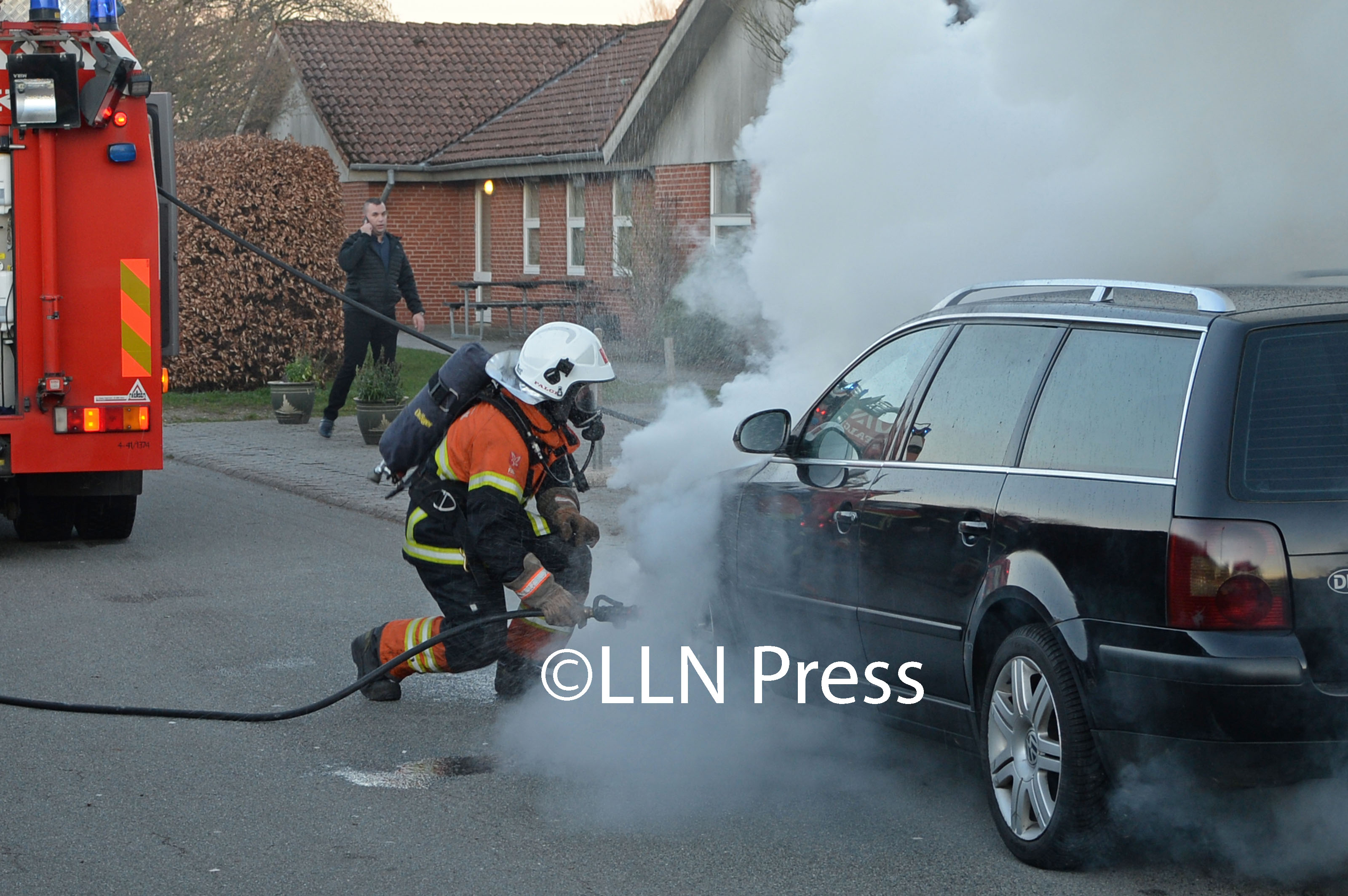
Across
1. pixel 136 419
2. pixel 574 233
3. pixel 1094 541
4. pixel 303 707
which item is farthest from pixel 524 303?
pixel 1094 541

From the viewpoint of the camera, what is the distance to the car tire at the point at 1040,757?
13.5 ft

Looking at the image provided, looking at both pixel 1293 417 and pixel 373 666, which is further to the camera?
pixel 373 666

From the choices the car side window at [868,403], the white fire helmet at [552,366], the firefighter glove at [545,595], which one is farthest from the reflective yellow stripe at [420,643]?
the car side window at [868,403]

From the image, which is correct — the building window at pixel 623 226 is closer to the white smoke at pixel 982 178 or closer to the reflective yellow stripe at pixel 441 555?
the white smoke at pixel 982 178

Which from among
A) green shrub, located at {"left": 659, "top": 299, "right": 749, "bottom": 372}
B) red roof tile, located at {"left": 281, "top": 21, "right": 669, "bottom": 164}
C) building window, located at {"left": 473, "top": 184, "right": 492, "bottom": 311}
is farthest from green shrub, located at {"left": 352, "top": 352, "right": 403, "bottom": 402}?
building window, located at {"left": 473, "top": 184, "right": 492, "bottom": 311}

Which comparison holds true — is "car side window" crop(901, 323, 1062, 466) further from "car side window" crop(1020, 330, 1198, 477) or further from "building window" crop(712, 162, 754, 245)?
"building window" crop(712, 162, 754, 245)

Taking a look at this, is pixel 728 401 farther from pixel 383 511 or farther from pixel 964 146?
pixel 383 511

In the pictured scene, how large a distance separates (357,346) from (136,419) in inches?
206

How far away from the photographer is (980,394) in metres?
4.78

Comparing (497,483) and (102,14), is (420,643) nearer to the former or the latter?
(497,483)

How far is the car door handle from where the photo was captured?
4.46 meters

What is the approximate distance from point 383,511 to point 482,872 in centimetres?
662

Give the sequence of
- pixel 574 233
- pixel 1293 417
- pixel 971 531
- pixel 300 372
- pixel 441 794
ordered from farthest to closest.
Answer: pixel 574 233, pixel 300 372, pixel 441 794, pixel 971 531, pixel 1293 417

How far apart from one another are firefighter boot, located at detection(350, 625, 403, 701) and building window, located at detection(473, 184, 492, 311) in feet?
77.9
